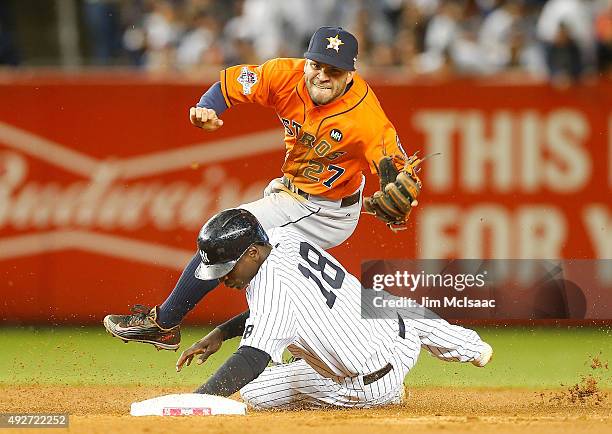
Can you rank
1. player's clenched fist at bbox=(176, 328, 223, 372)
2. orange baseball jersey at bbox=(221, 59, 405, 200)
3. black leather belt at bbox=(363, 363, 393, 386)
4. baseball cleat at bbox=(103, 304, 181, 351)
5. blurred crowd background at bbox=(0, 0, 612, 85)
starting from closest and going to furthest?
black leather belt at bbox=(363, 363, 393, 386), player's clenched fist at bbox=(176, 328, 223, 372), orange baseball jersey at bbox=(221, 59, 405, 200), baseball cleat at bbox=(103, 304, 181, 351), blurred crowd background at bbox=(0, 0, 612, 85)

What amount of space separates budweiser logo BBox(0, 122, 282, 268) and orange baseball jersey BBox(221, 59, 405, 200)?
3437 millimetres

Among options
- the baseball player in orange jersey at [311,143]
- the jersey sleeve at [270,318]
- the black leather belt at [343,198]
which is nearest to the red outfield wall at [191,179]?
the black leather belt at [343,198]

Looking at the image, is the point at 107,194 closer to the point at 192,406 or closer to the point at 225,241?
the point at 225,241

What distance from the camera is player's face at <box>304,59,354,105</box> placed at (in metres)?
6.91

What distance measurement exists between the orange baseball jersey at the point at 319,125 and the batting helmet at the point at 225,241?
3.51ft

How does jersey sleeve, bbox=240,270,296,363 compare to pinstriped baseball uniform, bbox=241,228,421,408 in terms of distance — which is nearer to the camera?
jersey sleeve, bbox=240,270,296,363

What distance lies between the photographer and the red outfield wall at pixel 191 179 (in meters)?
10.5

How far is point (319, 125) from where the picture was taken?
7.04 meters

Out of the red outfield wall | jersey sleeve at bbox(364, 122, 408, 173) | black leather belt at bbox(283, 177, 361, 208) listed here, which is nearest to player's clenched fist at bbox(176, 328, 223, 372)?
black leather belt at bbox(283, 177, 361, 208)

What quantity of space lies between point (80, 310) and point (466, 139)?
3906mm

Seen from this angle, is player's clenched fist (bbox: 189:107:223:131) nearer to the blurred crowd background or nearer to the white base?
the white base

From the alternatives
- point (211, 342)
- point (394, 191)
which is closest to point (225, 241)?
point (211, 342)

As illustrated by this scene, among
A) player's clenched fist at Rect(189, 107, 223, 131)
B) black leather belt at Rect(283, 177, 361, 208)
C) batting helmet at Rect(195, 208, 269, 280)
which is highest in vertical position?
player's clenched fist at Rect(189, 107, 223, 131)

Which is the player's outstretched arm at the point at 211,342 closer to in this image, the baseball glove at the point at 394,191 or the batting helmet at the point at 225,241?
the batting helmet at the point at 225,241
